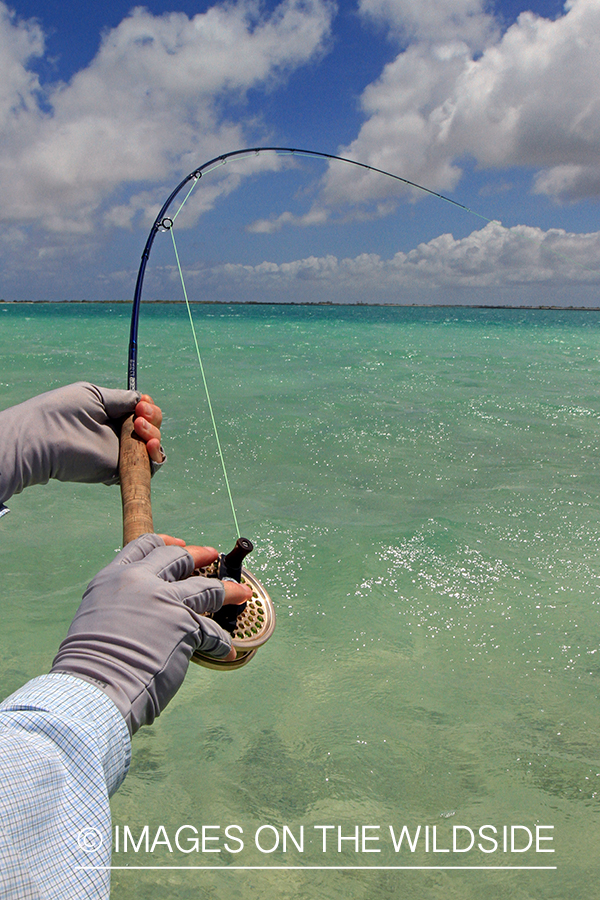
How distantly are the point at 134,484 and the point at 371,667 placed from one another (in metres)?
1.69

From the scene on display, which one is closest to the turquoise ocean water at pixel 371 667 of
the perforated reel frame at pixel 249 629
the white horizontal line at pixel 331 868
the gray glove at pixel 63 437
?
the white horizontal line at pixel 331 868

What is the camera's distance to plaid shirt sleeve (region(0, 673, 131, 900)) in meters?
0.83

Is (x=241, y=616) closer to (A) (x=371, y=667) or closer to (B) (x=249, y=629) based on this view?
(B) (x=249, y=629)

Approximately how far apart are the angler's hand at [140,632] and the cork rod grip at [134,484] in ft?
0.94

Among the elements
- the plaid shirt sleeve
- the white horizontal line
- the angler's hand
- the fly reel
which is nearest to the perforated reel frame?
the fly reel

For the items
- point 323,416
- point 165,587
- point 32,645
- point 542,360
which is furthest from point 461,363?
point 165,587

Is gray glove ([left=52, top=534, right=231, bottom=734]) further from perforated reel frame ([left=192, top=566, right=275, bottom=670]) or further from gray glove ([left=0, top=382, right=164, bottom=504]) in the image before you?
gray glove ([left=0, top=382, right=164, bottom=504])

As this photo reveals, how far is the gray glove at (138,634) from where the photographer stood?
1.14m

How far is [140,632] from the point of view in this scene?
123 centimetres

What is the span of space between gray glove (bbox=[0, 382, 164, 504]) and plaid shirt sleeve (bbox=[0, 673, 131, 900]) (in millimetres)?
946

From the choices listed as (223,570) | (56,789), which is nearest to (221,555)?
(223,570)

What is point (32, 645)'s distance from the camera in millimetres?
2969

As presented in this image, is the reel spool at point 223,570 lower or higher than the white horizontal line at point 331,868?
higher

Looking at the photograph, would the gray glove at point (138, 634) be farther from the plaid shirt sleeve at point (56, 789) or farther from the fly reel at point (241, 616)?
the fly reel at point (241, 616)
